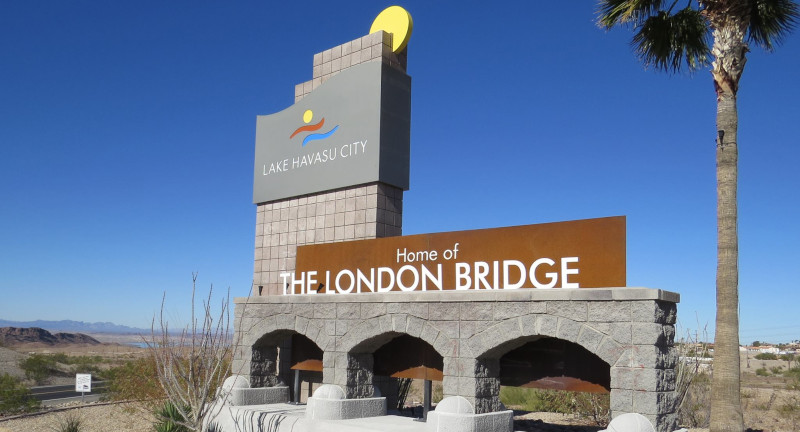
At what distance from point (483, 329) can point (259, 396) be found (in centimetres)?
768

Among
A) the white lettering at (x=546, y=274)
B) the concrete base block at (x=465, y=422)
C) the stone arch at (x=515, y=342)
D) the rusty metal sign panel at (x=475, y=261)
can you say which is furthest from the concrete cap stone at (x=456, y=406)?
the white lettering at (x=546, y=274)

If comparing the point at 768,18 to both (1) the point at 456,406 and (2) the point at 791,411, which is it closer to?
(1) the point at 456,406

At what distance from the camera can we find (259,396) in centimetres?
1762

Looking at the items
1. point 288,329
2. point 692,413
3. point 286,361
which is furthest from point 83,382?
point 692,413

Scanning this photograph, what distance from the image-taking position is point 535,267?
505 inches

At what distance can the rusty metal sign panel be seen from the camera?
39.3 feet

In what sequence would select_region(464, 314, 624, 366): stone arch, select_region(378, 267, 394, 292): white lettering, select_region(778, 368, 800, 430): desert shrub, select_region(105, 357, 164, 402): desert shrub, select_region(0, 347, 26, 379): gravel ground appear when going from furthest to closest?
select_region(0, 347, 26, 379): gravel ground → select_region(778, 368, 800, 430): desert shrub → select_region(105, 357, 164, 402): desert shrub → select_region(378, 267, 394, 292): white lettering → select_region(464, 314, 624, 366): stone arch

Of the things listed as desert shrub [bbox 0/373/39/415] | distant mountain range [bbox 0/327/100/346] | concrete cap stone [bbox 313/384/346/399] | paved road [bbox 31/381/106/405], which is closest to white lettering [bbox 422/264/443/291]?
concrete cap stone [bbox 313/384/346/399]

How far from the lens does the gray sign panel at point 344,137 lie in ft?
58.8

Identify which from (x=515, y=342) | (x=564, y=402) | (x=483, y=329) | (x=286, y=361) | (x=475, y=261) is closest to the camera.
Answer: (x=515, y=342)

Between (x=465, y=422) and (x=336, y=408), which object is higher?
(x=465, y=422)

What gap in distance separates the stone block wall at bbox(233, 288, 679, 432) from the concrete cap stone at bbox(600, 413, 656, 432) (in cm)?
16

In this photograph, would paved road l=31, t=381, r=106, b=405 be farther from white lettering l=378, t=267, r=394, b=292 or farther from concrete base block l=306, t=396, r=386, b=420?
white lettering l=378, t=267, r=394, b=292

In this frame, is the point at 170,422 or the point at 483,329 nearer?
the point at 483,329
